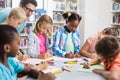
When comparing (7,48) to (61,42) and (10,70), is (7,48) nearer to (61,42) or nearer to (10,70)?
(10,70)

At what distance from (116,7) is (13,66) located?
422cm

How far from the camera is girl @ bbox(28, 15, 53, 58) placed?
2729mm

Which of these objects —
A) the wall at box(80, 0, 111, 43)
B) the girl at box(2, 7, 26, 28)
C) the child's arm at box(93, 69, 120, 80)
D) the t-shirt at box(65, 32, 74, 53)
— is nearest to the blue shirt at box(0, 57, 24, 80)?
the girl at box(2, 7, 26, 28)

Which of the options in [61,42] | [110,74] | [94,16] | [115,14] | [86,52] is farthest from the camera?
[94,16]

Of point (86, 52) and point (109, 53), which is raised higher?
point (109, 53)

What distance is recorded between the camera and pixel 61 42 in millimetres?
2963

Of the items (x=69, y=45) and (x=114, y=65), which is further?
(x=69, y=45)

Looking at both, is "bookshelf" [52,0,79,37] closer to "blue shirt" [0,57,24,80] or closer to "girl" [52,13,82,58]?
"girl" [52,13,82,58]

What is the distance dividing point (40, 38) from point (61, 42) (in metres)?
0.29

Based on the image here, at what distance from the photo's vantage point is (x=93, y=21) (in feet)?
18.7

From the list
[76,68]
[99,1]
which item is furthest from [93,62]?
[99,1]

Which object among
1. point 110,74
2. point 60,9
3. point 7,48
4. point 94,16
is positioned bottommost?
point 110,74

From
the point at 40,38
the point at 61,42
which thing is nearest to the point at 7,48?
the point at 40,38

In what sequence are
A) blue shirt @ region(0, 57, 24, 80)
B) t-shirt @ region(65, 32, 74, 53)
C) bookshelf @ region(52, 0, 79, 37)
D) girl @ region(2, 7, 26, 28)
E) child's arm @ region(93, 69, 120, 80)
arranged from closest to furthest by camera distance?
blue shirt @ region(0, 57, 24, 80) < child's arm @ region(93, 69, 120, 80) < girl @ region(2, 7, 26, 28) < t-shirt @ region(65, 32, 74, 53) < bookshelf @ region(52, 0, 79, 37)
